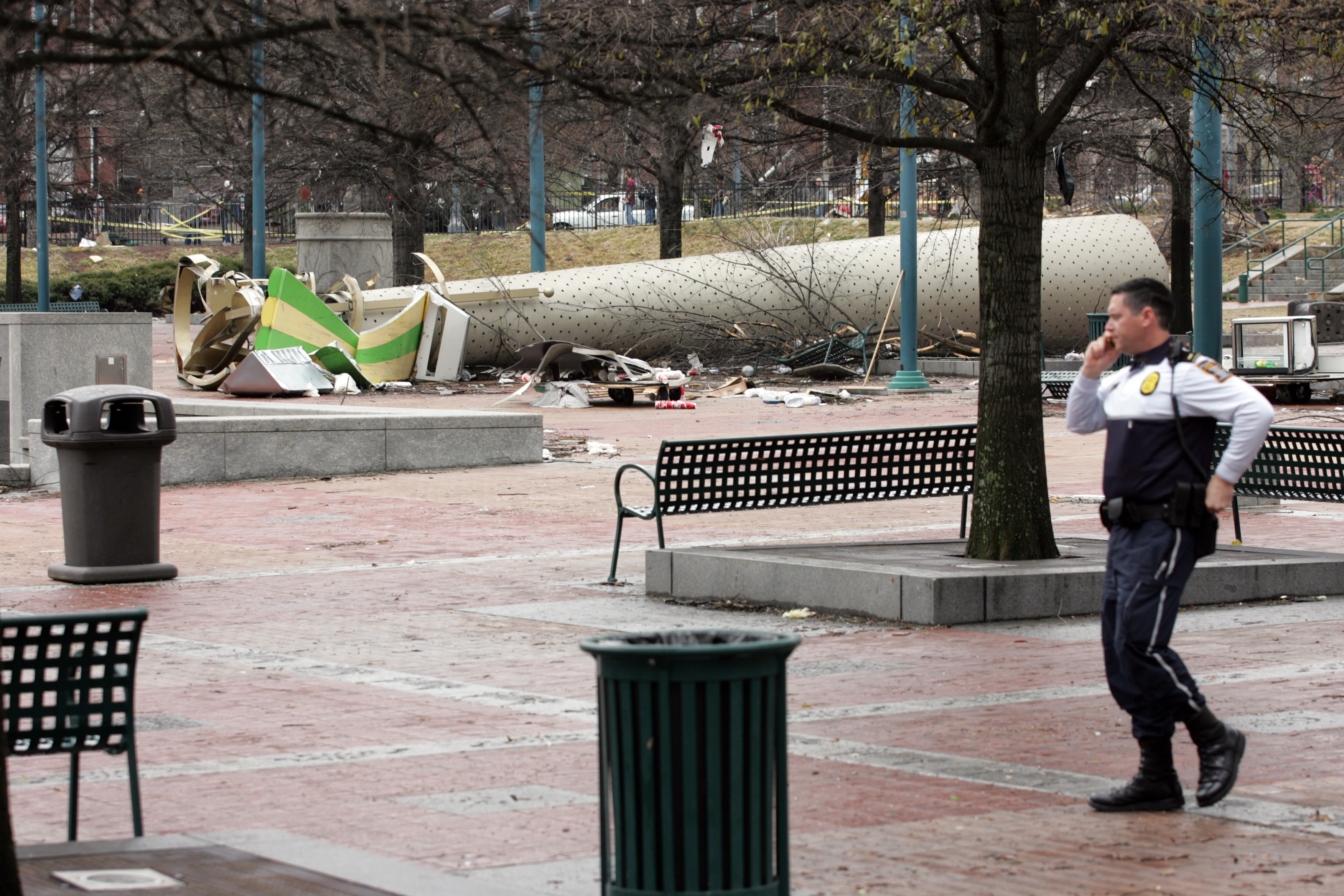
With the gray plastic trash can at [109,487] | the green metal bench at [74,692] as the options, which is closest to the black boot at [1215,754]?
the green metal bench at [74,692]

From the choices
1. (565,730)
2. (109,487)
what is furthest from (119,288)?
(565,730)

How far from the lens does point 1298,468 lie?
36.7 feet

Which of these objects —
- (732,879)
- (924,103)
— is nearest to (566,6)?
(732,879)

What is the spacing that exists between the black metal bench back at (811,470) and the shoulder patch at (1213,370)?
4.88 meters

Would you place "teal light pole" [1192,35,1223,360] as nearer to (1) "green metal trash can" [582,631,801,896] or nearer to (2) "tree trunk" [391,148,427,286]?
(1) "green metal trash can" [582,631,801,896]

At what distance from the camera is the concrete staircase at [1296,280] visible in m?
42.9

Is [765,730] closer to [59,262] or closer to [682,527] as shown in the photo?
[682,527]

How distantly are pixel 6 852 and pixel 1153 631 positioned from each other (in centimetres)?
353

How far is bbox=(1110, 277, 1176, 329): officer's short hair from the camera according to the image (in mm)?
5797

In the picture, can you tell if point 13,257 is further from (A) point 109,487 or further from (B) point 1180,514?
(B) point 1180,514

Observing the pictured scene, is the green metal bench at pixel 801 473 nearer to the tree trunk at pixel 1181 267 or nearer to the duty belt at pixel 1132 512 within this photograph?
the duty belt at pixel 1132 512

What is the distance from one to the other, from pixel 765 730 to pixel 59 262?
60137 millimetres

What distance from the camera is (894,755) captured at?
6168 millimetres

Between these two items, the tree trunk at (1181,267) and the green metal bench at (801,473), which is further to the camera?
the tree trunk at (1181,267)
